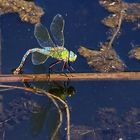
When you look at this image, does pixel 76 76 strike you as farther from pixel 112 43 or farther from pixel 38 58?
pixel 112 43

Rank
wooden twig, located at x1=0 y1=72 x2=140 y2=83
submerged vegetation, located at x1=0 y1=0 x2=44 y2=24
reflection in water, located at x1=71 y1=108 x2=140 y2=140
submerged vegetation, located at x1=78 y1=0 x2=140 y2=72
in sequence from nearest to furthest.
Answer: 1. reflection in water, located at x1=71 y1=108 x2=140 y2=140
2. wooden twig, located at x1=0 y1=72 x2=140 y2=83
3. submerged vegetation, located at x1=78 y1=0 x2=140 y2=72
4. submerged vegetation, located at x1=0 y1=0 x2=44 y2=24

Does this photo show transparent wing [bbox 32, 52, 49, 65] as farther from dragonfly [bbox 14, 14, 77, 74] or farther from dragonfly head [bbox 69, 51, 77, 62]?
dragonfly head [bbox 69, 51, 77, 62]

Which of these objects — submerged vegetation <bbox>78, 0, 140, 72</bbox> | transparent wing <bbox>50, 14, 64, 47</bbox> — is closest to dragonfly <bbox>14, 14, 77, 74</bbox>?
transparent wing <bbox>50, 14, 64, 47</bbox>

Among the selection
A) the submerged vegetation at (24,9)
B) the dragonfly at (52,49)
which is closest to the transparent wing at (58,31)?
the dragonfly at (52,49)

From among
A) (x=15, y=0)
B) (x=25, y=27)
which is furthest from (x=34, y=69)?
(x=15, y=0)

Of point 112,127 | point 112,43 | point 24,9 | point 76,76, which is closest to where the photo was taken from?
point 112,127

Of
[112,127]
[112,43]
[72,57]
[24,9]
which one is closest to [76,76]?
[72,57]
